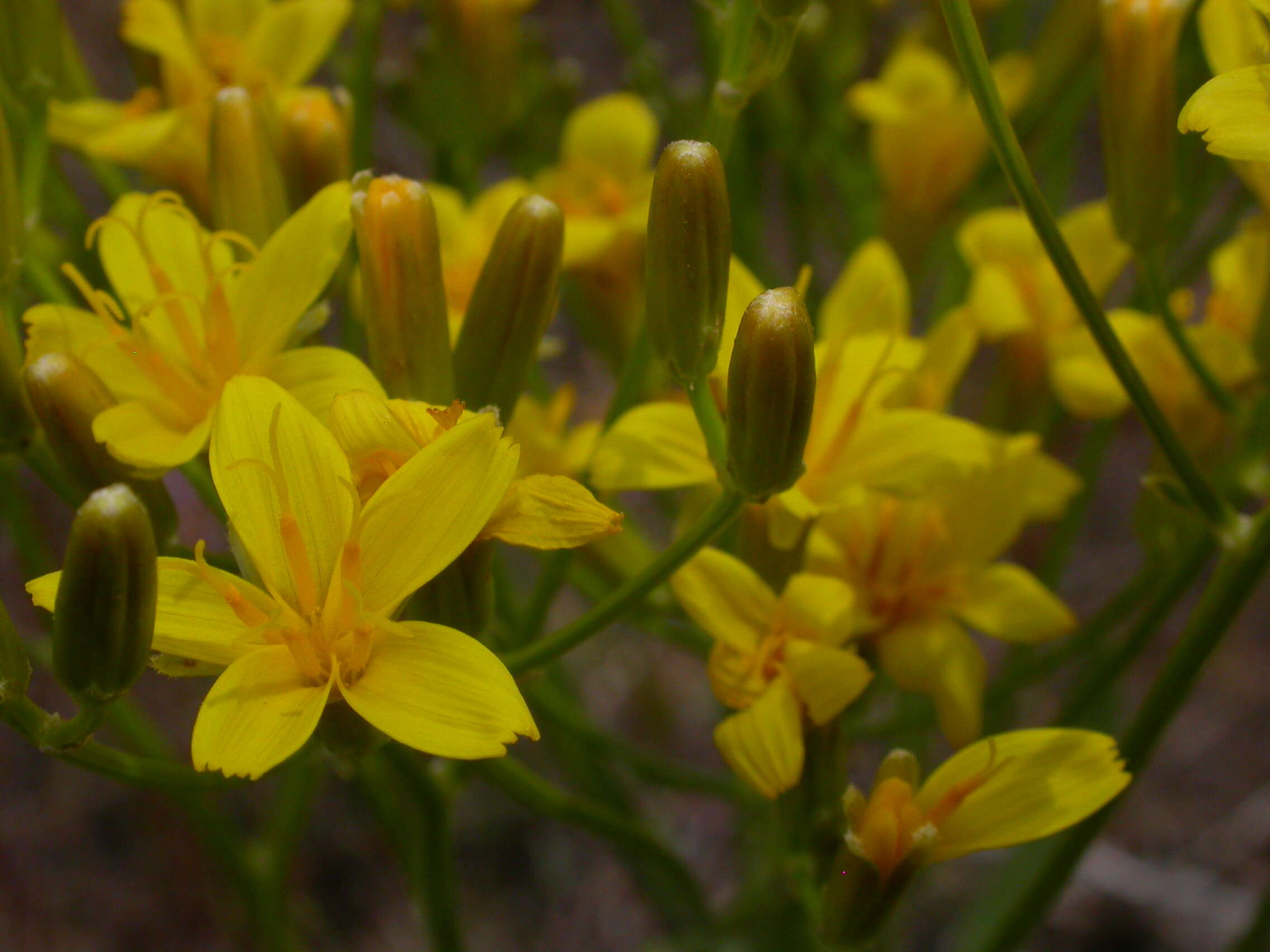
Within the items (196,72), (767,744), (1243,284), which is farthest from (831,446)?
(196,72)

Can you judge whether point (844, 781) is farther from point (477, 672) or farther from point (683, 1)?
point (683, 1)

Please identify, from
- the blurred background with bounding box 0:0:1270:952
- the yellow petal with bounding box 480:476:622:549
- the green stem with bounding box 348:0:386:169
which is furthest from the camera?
the blurred background with bounding box 0:0:1270:952

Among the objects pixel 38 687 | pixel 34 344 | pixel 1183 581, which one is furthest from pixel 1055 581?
pixel 38 687

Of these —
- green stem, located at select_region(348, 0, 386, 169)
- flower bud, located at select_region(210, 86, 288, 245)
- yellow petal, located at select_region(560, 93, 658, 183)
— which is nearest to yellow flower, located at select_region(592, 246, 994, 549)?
flower bud, located at select_region(210, 86, 288, 245)

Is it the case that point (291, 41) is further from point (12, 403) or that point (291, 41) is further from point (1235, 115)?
point (1235, 115)

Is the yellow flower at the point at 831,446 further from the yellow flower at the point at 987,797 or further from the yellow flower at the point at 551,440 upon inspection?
the yellow flower at the point at 987,797

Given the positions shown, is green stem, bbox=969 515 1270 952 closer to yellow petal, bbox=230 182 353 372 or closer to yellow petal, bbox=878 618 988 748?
yellow petal, bbox=878 618 988 748
